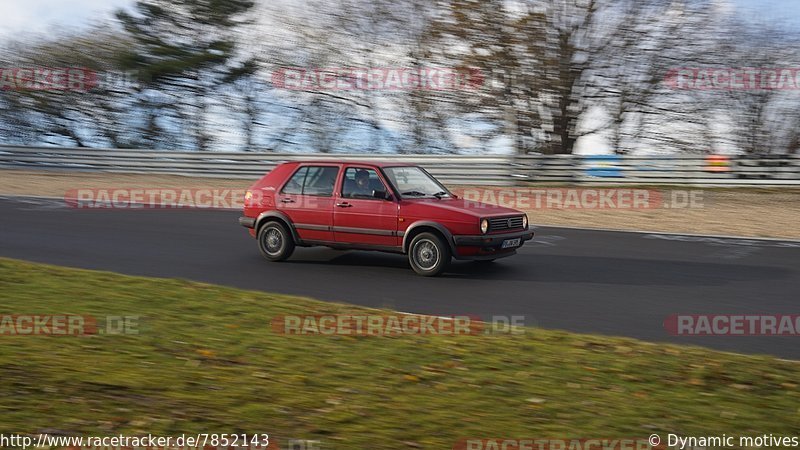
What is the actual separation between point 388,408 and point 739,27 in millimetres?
25177

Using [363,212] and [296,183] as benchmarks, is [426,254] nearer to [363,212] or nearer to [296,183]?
[363,212]

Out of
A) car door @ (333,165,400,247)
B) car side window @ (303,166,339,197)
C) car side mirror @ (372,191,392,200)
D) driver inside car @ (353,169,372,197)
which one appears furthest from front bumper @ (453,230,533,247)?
car side window @ (303,166,339,197)

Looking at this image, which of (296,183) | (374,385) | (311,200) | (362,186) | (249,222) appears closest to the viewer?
(374,385)

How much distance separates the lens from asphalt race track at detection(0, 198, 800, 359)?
29.5 ft

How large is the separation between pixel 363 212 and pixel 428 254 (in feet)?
3.69

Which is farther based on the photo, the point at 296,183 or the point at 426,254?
the point at 296,183

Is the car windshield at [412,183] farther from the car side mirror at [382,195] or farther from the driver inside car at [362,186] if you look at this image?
the driver inside car at [362,186]

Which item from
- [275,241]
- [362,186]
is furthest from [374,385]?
[275,241]

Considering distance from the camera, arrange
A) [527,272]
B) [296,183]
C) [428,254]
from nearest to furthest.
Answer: [428,254] < [527,272] < [296,183]

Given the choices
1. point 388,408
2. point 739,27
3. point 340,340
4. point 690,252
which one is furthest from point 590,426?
point 739,27

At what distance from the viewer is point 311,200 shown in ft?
39.5

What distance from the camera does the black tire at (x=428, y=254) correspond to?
35.9ft

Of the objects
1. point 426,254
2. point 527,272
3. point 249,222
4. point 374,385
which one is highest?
point 249,222

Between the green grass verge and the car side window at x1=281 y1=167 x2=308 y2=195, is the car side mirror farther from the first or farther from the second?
the green grass verge
